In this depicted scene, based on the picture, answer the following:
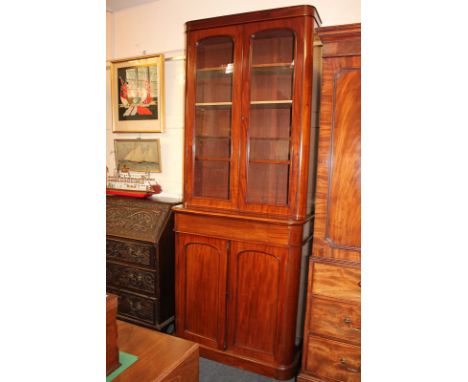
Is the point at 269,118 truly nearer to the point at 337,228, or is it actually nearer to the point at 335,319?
the point at 337,228

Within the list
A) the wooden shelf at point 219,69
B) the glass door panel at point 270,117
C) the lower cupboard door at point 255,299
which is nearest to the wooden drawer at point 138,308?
the lower cupboard door at point 255,299

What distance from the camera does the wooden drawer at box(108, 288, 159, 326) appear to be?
2.50 m

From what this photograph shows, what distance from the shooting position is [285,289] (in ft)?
6.91

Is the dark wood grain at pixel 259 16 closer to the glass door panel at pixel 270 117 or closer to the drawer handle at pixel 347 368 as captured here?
the glass door panel at pixel 270 117

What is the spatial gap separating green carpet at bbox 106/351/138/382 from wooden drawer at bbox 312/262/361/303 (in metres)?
1.13

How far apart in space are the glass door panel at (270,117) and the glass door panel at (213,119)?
0.19 meters

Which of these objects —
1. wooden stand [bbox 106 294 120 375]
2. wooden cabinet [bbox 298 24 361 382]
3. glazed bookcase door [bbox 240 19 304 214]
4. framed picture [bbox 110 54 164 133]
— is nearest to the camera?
wooden stand [bbox 106 294 120 375]

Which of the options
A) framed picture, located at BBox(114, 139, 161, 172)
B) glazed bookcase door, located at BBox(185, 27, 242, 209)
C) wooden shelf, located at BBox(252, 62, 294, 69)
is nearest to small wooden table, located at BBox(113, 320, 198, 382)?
glazed bookcase door, located at BBox(185, 27, 242, 209)

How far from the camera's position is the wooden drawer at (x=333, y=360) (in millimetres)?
1888

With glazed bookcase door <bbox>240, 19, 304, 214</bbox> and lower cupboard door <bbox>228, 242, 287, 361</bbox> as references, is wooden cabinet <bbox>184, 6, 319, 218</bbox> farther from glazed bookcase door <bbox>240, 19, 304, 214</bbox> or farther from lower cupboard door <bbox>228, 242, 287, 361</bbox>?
lower cupboard door <bbox>228, 242, 287, 361</bbox>

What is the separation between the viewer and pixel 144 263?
2492 mm
